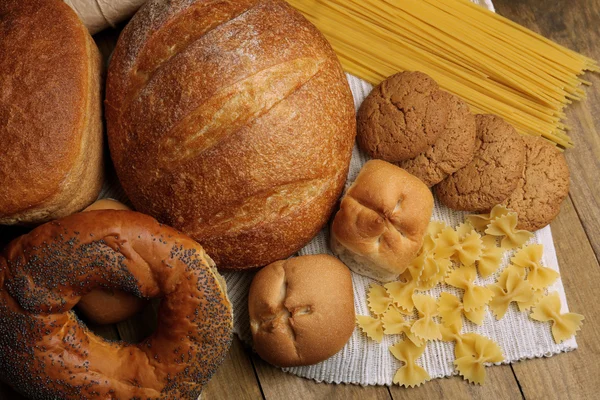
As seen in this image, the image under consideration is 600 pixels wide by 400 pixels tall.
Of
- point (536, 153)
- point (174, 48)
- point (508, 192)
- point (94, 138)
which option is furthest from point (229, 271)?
point (536, 153)

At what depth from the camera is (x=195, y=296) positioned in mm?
1439

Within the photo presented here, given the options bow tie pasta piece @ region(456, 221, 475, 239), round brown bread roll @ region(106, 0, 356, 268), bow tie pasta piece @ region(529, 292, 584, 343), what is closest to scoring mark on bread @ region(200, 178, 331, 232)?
round brown bread roll @ region(106, 0, 356, 268)

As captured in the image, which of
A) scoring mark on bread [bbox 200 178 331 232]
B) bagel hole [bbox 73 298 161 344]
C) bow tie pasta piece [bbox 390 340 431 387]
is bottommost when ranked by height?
bow tie pasta piece [bbox 390 340 431 387]

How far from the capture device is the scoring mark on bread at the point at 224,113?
4.67 feet

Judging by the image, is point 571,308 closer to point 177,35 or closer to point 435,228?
point 435,228

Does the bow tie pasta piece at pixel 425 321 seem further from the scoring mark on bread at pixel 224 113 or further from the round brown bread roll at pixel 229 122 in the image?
the scoring mark on bread at pixel 224 113

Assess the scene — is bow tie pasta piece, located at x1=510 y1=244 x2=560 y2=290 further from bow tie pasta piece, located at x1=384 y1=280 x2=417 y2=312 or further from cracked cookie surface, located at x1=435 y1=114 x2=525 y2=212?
bow tie pasta piece, located at x1=384 y1=280 x2=417 y2=312

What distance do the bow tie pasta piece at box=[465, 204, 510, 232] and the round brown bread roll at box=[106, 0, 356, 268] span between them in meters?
0.42

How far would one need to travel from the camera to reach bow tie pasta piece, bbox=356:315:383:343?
5.38 ft

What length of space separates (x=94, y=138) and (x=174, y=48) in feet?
0.96

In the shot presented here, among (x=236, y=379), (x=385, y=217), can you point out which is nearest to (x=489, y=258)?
(x=385, y=217)

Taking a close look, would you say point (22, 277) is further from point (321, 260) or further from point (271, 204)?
point (321, 260)

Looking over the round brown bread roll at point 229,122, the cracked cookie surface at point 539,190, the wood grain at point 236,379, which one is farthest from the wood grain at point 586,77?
the wood grain at point 236,379

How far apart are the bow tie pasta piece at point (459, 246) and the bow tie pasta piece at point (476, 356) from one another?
0.67 ft
